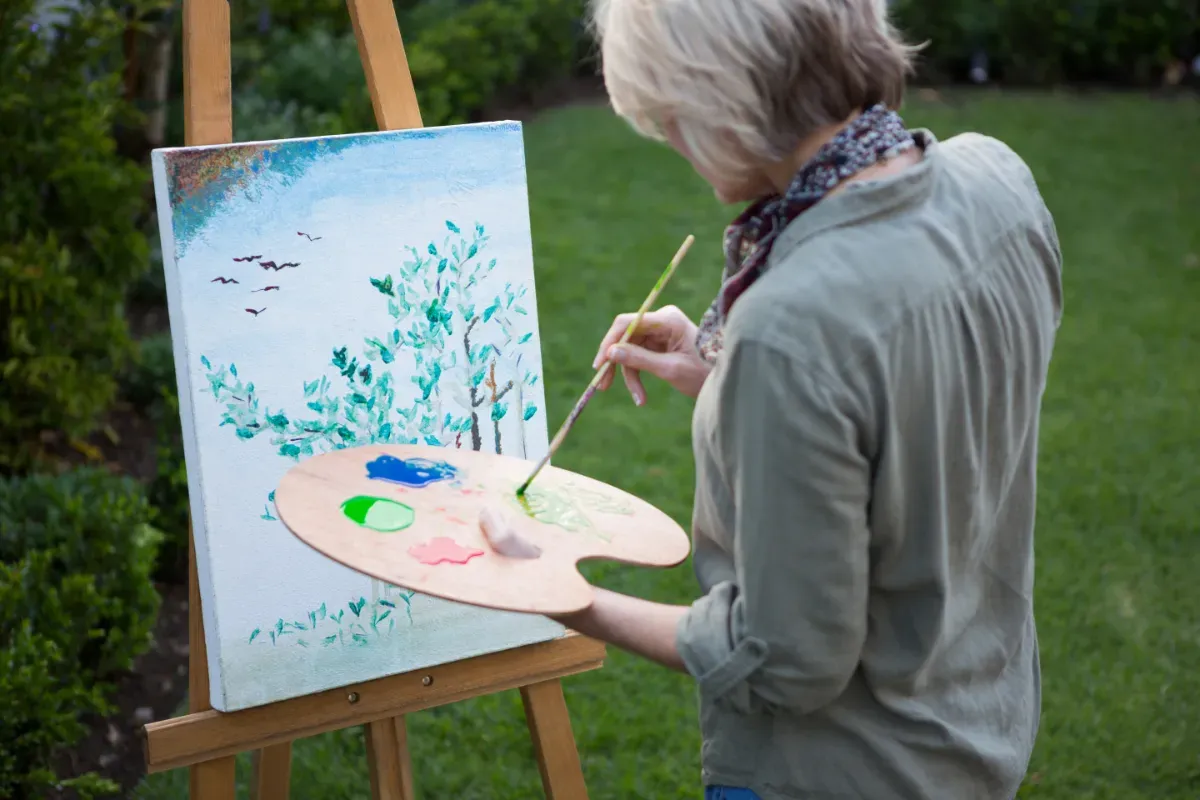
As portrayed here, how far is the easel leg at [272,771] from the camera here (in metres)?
2.18

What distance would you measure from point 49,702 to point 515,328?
4.10 ft

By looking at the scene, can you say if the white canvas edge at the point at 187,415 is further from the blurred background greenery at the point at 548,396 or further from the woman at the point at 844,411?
the woman at the point at 844,411

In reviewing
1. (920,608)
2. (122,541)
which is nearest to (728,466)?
(920,608)

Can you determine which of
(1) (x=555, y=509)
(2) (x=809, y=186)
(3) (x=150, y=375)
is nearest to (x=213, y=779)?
(1) (x=555, y=509)

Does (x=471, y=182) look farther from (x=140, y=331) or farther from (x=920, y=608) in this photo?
(x=140, y=331)

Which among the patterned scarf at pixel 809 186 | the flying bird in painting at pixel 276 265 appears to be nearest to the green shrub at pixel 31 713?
the flying bird in painting at pixel 276 265

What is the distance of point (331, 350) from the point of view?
2.06 metres

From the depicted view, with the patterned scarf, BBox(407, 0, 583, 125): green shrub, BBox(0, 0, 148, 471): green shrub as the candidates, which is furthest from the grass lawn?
the patterned scarf

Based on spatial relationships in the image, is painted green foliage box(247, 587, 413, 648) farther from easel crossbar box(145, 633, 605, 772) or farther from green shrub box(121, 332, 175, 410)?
green shrub box(121, 332, 175, 410)

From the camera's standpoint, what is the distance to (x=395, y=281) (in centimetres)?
211

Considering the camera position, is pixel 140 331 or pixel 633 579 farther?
pixel 140 331

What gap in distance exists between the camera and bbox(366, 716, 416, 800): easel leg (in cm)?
214

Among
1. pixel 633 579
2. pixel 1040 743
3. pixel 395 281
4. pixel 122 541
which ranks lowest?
pixel 1040 743

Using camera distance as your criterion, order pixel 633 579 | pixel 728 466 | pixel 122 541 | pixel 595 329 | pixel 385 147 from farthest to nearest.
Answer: pixel 595 329 < pixel 633 579 < pixel 122 541 < pixel 385 147 < pixel 728 466
